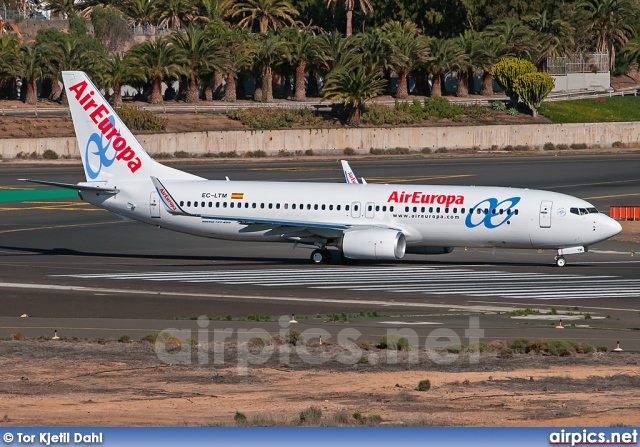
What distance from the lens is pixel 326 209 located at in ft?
174

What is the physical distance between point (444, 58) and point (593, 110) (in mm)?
19130

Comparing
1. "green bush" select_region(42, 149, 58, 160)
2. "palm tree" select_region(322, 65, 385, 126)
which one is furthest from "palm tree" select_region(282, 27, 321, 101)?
"green bush" select_region(42, 149, 58, 160)

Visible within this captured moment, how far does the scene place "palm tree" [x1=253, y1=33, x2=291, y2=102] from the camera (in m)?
129

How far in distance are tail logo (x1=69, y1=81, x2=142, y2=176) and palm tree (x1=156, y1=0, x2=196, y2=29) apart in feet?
339

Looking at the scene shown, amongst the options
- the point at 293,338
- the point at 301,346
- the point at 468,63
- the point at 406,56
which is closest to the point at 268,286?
the point at 293,338

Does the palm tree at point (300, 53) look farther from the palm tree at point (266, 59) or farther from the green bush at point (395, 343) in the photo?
the green bush at point (395, 343)

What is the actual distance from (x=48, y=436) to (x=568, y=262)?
41.2 metres

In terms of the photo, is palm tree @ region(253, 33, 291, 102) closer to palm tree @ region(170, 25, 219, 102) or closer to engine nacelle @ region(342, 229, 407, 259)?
palm tree @ region(170, 25, 219, 102)

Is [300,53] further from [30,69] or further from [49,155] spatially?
[49,155]

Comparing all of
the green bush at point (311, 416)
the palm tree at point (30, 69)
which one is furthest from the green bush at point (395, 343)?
the palm tree at point (30, 69)

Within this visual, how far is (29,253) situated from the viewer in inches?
2261

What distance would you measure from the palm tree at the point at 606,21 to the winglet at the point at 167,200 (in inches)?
4901

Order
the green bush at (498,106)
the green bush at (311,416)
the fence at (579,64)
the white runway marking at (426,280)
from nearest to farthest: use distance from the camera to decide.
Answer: the green bush at (311,416) → the white runway marking at (426,280) → the green bush at (498,106) → the fence at (579,64)

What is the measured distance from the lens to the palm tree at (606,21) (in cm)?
16612
